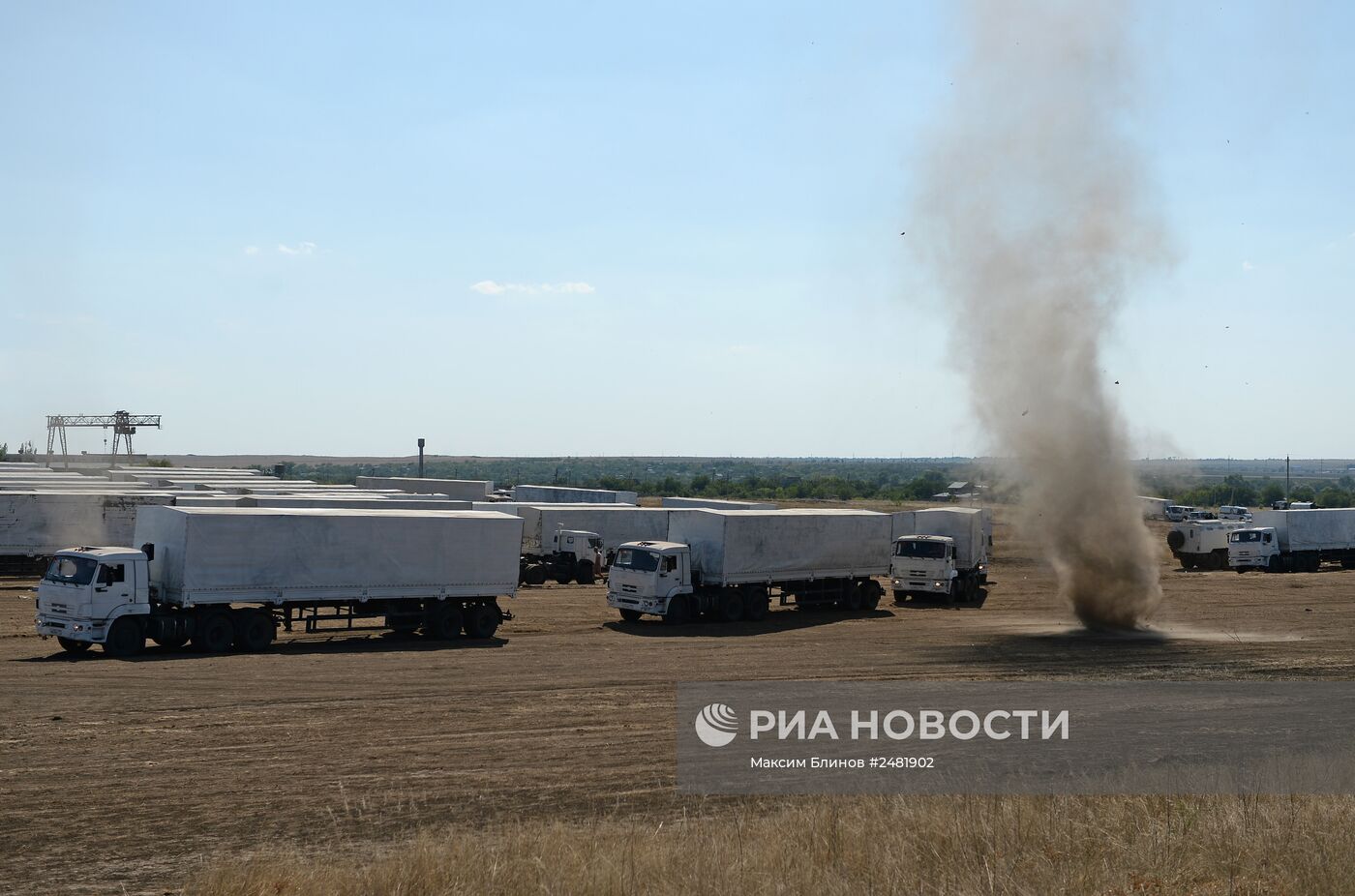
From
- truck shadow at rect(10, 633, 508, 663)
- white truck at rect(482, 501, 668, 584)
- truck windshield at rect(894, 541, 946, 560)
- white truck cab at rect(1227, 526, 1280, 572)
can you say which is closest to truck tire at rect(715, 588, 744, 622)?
truck shadow at rect(10, 633, 508, 663)

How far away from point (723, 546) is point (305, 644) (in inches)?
599

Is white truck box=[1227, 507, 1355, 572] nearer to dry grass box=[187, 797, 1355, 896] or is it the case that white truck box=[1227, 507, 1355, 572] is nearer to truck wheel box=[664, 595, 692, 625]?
truck wheel box=[664, 595, 692, 625]

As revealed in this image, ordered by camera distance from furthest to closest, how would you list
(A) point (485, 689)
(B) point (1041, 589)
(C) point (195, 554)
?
(B) point (1041, 589), (C) point (195, 554), (A) point (485, 689)

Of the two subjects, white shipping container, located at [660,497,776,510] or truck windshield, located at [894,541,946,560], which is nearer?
truck windshield, located at [894,541,946,560]

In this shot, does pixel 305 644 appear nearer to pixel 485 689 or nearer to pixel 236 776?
pixel 485 689

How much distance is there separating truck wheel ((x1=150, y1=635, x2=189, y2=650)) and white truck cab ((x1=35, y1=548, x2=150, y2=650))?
0.65m

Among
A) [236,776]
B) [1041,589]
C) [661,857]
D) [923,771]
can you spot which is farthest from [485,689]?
[1041,589]

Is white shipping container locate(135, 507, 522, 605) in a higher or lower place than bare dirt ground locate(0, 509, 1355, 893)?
higher

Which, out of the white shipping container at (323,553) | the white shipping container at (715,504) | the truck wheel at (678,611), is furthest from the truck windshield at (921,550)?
the white shipping container at (323,553)

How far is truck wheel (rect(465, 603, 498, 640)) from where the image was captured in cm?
3684

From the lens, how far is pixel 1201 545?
237 ft

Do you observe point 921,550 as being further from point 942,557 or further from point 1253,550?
point 1253,550

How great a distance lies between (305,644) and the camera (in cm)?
3441

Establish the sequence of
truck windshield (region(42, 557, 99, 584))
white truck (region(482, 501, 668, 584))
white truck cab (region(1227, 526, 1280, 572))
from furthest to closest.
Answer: white truck cab (region(1227, 526, 1280, 572)) → white truck (region(482, 501, 668, 584)) → truck windshield (region(42, 557, 99, 584))
